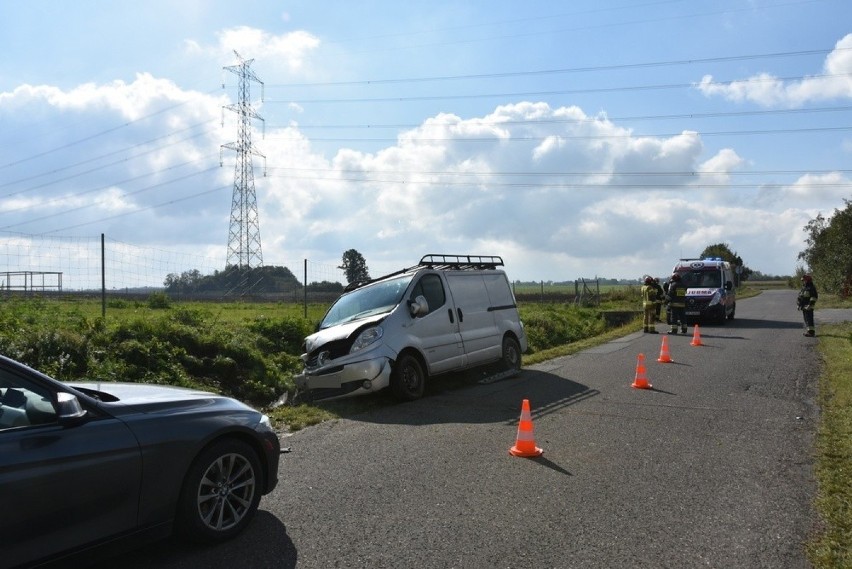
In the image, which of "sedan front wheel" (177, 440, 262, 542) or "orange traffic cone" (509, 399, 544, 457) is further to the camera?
"orange traffic cone" (509, 399, 544, 457)

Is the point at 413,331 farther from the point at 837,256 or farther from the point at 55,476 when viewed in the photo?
the point at 837,256

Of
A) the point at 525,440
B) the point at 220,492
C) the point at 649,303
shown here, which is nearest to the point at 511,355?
the point at 525,440

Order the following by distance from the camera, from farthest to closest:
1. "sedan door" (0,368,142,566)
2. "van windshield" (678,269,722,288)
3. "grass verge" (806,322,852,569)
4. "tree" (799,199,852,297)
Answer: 1. "tree" (799,199,852,297)
2. "van windshield" (678,269,722,288)
3. "grass verge" (806,322,852,569)
4. "sedan door" (0,368,142,566)

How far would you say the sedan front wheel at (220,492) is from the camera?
4414mm

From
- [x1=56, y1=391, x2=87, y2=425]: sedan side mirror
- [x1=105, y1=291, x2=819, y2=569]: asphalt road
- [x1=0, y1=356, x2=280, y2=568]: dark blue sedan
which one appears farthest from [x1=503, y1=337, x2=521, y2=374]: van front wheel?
[x1=56, y1=391, x2=87, y2=425]: sedan side mirror

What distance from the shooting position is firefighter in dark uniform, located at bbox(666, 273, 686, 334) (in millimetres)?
21094

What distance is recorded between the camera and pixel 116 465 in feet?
13.0

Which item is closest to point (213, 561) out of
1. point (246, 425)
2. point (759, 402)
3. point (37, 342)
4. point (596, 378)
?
point (246, 425)

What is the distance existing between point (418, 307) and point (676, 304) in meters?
13.7

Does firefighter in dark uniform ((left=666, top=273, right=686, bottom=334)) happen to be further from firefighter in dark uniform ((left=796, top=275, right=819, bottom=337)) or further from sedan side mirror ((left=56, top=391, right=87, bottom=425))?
sedan side mirror ((left=56, top=391, right=87, bottom=425))

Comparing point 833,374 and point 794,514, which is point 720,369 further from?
point 794,514

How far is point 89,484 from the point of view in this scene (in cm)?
382

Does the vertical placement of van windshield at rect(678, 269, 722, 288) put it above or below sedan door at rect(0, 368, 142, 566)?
above

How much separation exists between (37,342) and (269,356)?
434cm
